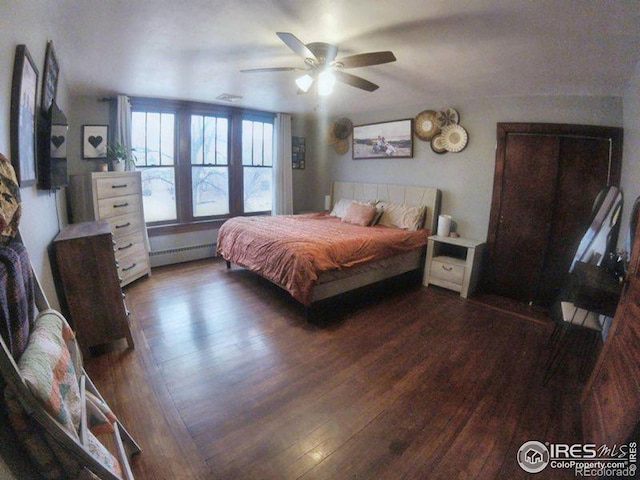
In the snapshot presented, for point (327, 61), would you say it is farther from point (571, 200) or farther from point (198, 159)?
point (198, 159)

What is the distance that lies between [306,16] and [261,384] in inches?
92.6

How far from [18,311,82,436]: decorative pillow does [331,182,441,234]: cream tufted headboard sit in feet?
12.6

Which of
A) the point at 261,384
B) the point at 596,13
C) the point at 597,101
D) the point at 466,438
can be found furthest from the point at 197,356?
the point at 597,101

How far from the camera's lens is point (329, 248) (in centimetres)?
279

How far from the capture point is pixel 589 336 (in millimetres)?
2547

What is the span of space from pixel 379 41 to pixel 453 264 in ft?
8.26

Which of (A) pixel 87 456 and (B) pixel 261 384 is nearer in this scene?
(A) pixel 87 456

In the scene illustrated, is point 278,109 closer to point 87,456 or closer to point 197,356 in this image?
point 197,356

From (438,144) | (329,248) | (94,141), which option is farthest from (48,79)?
(438,144)

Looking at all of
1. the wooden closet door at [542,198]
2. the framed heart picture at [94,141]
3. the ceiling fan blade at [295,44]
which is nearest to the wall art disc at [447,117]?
the wooden closet door at [542,198]

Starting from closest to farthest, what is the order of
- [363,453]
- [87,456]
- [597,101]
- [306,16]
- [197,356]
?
[87,456] < [363,453] < [306,16] < [197,356] < [597,101]

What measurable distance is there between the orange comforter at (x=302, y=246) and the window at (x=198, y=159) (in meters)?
1.06

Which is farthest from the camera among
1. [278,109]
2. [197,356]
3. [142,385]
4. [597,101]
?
[278,109]

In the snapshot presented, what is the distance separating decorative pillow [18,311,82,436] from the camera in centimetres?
74
